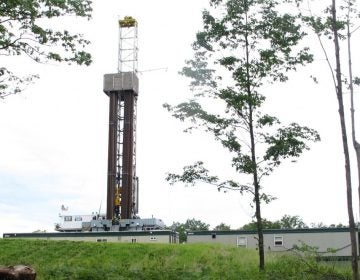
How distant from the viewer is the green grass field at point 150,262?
67.1 ft

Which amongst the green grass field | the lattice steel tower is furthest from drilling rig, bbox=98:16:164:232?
the green grass field

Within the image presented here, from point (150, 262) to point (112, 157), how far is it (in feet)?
159

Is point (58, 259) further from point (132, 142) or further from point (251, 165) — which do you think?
point (132, 142)

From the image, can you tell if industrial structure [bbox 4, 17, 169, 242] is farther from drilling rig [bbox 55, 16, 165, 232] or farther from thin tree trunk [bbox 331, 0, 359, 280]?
thin tree trunk [bbox 331, 0, 359, 280]

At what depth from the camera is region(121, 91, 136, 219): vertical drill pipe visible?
244 feet

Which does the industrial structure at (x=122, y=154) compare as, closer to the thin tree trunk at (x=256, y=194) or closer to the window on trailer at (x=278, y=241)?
the window on trailer at (x=278, y=241)

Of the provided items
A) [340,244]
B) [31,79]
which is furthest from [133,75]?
[31,79]

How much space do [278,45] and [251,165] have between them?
5.77 m

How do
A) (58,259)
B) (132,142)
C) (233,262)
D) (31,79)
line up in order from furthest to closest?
(132,142)
(58,259)
(233,262)
(31,79)

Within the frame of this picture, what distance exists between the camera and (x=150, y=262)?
2861cm

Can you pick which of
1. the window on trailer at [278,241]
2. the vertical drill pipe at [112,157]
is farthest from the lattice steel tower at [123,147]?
the window on trailer at [278,241]

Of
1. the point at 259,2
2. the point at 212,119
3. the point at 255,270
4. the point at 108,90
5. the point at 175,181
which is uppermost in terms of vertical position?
the point at 108,90

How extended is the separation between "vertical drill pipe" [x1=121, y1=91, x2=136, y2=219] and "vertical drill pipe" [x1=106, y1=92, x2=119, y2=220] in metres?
1.65

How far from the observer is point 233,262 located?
26516 millimetres
